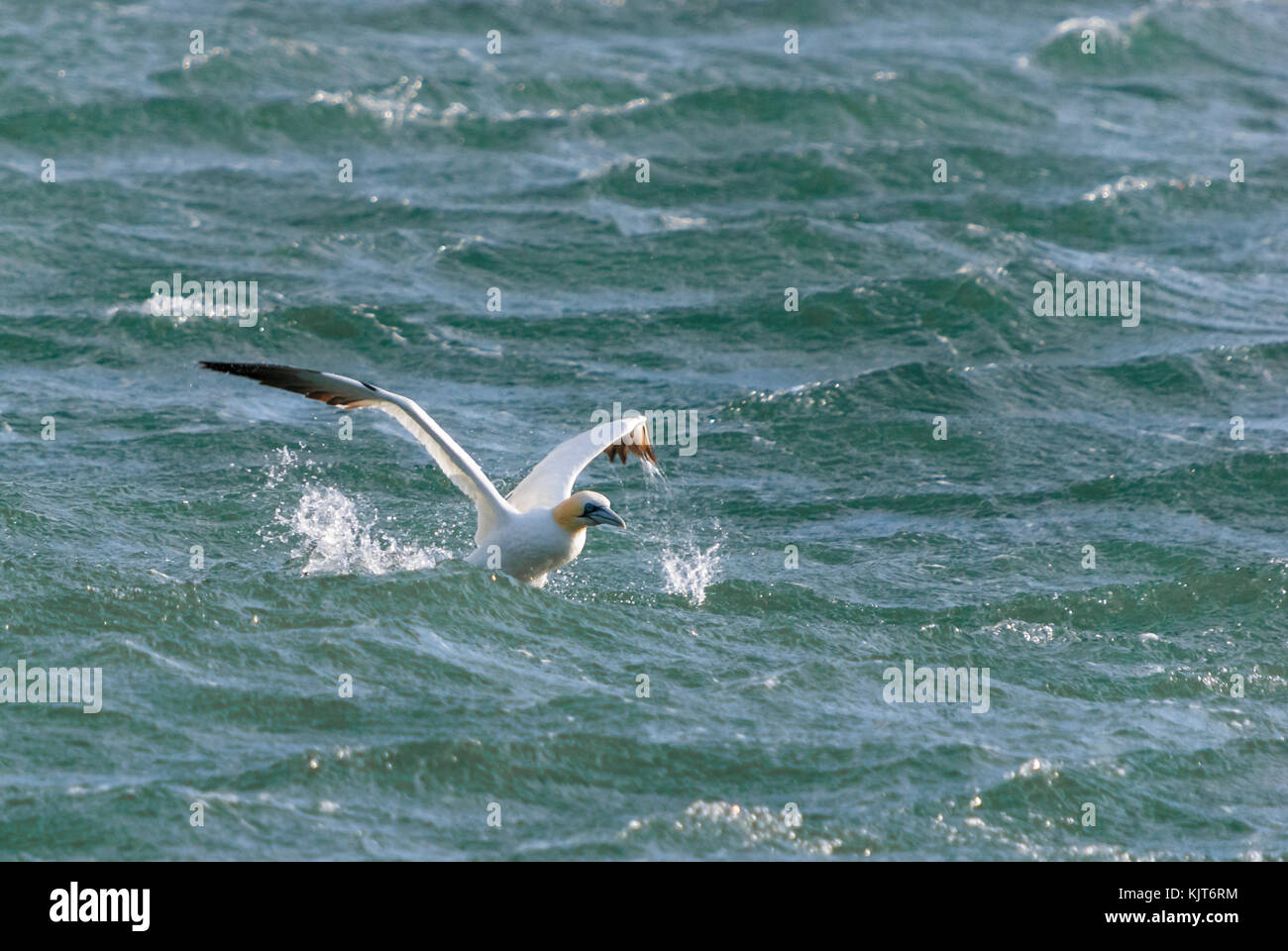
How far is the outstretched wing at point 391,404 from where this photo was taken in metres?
10.6

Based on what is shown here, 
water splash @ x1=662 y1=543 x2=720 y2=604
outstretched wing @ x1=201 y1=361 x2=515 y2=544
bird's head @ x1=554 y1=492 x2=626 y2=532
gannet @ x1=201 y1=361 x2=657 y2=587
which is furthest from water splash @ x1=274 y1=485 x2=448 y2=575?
water splash @ x1=662 y1=543 x2=720 y2=604

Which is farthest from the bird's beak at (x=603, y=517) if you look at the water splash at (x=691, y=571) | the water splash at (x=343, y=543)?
the water splash at (x=343, y=543)

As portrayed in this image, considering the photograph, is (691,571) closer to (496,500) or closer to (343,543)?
(496,500)

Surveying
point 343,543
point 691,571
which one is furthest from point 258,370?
point 691,571

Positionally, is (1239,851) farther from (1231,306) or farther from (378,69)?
(378,69)

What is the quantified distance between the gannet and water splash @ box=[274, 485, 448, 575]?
57 cm

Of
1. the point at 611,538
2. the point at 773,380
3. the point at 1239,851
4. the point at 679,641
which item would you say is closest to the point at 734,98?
the point at 773,380

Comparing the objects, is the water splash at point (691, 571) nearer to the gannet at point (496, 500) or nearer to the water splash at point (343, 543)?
the gannet at point (496, 500)

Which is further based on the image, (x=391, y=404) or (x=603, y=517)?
(x=603, y=517)

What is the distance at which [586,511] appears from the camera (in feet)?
35.5

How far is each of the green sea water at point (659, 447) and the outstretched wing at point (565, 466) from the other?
632mm

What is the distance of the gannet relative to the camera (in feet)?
34.8

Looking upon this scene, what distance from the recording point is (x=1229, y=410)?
52.2 ft

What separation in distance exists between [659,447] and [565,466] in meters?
3.07
